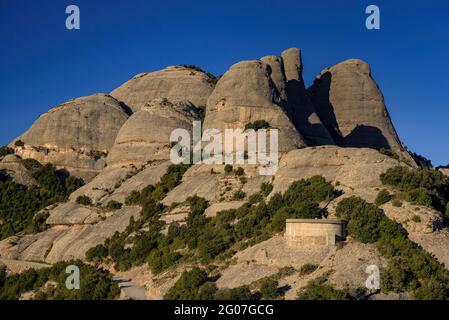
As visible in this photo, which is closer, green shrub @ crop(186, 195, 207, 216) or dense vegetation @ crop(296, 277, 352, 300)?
dense vegetation @ crop(296, 277, 352, 300)

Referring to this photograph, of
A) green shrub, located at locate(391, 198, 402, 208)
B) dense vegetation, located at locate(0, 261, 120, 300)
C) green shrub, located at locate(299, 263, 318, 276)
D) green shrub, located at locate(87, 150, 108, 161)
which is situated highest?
green shrub, located at locate(87, 150, 108, 161)

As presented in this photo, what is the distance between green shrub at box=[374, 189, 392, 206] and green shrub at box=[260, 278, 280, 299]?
38.5 ft

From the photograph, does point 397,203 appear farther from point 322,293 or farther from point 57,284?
point 57,284

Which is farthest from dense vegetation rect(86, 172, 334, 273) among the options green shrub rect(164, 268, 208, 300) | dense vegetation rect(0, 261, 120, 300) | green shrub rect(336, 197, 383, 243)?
green shrub rect(164, 268, 208, 300)

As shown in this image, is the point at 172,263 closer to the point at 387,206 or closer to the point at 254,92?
the point at 387,206

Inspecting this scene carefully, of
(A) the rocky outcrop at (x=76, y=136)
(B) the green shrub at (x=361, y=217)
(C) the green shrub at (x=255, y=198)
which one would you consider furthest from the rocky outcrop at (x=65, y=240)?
(B) the green shrub at (x=361, y=217)

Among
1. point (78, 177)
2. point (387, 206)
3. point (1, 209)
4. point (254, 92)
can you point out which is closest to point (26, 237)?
point (1, 209)

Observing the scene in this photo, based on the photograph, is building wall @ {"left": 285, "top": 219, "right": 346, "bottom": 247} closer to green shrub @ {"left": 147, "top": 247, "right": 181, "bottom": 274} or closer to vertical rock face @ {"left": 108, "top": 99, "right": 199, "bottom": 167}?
green shrub @ {"left": 147, "top": 247, "right": 181, "bottom": 274}

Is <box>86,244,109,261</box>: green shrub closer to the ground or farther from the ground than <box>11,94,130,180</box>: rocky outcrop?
closer to the ground

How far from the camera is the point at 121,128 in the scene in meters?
78.5

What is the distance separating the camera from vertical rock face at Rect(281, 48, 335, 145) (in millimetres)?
77938

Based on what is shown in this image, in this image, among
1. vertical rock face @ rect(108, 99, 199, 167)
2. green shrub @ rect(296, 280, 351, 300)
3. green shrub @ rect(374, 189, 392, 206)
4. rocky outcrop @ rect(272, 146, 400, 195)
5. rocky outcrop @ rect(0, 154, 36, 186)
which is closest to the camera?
green shrub @ rect(296, 280, 351, 300)

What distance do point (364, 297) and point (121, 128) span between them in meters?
41.5
